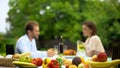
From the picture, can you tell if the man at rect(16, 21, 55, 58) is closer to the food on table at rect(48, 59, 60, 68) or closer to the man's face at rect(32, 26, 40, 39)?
the man's face at rect(32, 26, 40, 39)

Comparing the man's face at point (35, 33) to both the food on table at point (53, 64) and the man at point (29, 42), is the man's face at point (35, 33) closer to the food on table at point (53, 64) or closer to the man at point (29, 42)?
the man at point (29, 42)

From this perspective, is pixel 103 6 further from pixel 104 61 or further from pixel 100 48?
pixel 104 61

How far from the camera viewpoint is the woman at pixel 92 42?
326cm

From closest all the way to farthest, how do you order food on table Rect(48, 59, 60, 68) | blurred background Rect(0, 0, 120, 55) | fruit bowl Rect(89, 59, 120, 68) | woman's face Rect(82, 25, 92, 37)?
fruit bowl Rect(89, 59, 120, 68)
food on table Rect(48, 59, 60, 68)
woman's face Rect(82, 25, 92, 37)
blurred background Rect(0, 0, 120, 55)

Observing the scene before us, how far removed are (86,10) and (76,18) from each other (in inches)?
47.3

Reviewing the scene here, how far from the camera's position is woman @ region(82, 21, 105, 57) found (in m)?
3.26

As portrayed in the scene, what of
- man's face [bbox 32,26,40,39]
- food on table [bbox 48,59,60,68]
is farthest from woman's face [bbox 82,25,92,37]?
food on table [bbox 48,59,60,68]

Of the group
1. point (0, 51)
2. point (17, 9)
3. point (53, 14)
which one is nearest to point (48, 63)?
point (0, 51)

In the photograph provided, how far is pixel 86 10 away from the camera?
27.2 metres

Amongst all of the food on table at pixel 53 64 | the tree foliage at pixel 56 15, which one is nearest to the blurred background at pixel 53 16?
the tree foliage at pixel 56 15

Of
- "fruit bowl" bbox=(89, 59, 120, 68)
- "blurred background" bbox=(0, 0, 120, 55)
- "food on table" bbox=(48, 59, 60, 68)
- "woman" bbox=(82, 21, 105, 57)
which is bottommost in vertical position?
"fruit bowl" bbox=(89, 59, 120, 68)

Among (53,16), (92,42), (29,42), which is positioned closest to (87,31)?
(92,42)

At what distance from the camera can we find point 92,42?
3346 millimetres

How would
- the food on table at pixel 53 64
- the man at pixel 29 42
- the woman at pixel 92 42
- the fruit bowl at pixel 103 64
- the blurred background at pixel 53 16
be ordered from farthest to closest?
the blurred background at pixel 53 16 < the woman at pixel 92 42 < the man at pixel 29 42 < the food on table at pixel 53 64 < the fruit bowl at pixel 103 64
